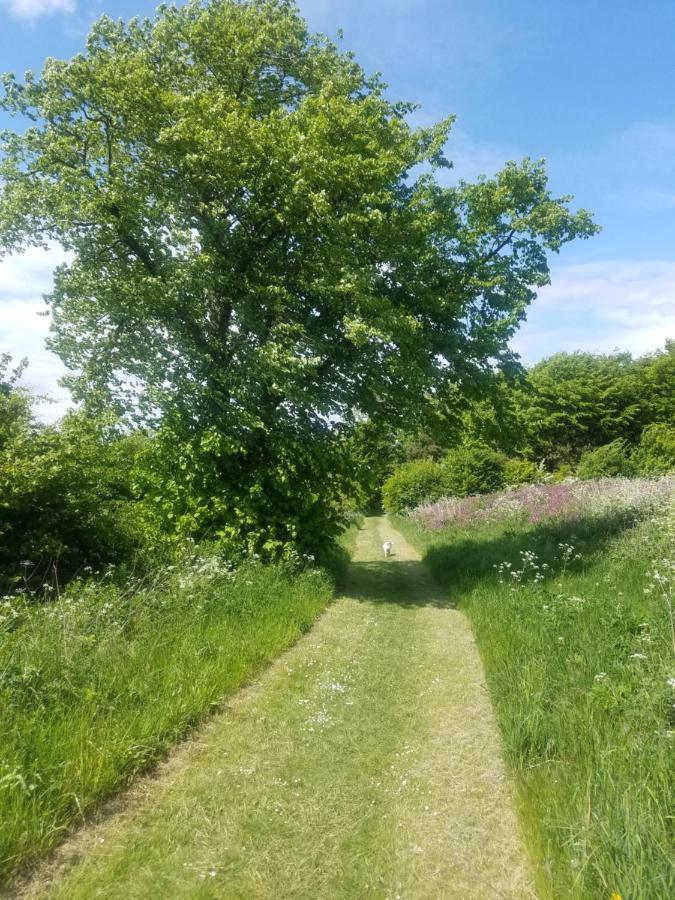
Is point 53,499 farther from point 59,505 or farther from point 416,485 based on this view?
point 416,485

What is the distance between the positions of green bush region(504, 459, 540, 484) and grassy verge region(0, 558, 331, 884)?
24.3m

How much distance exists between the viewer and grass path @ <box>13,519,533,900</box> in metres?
3.28

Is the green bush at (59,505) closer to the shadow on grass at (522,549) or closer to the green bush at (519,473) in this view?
the shadow on grass at (522,549)

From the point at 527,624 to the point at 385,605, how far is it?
4000 millimetres

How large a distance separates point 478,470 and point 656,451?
10.3m

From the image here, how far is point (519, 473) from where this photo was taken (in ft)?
100

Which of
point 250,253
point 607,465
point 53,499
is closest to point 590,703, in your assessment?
point 53,499

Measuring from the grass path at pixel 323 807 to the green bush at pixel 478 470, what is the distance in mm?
24077

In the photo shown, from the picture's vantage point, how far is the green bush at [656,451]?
26.8 m

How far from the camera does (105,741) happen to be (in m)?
4.26

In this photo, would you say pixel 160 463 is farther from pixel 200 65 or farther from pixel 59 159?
pixel 200 65

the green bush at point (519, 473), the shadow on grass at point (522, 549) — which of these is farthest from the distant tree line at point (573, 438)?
the shadow on grass at point (522, 549)

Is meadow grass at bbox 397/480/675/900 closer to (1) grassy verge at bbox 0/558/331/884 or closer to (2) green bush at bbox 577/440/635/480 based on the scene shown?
(1) grassy verge at bbox 0/558/331/884

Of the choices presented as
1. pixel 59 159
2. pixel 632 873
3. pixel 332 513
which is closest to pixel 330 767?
pixel 632 873
